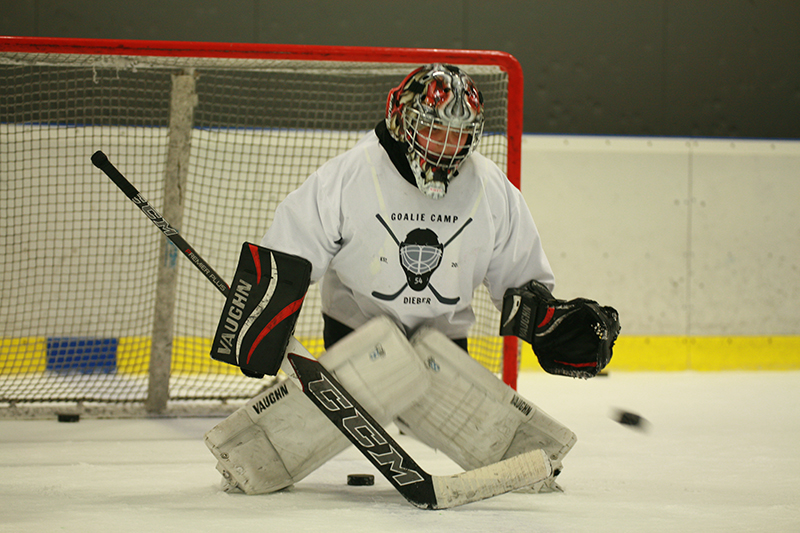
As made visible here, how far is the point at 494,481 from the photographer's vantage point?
1.49 meters

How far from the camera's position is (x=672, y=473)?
Result: 1961 mm

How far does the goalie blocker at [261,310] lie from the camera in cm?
151

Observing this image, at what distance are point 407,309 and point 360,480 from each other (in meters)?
0.50

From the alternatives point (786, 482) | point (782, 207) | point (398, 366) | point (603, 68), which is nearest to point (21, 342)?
point (398, 366)

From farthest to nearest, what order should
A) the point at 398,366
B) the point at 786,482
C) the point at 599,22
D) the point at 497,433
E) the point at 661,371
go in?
the point at 599,22, the point at 661,371, the point at 786,482, the point at 497,433, the point at 398,366

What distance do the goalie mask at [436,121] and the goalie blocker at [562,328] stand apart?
36cm

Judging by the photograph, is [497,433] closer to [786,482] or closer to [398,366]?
[398,366]

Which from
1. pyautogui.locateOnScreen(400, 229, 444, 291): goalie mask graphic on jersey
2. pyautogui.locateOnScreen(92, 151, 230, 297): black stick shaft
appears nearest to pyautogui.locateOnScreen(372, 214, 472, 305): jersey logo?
pyautogui.locateOnScreen(400, 229, 444, 291): goalie mask graphic on jersey

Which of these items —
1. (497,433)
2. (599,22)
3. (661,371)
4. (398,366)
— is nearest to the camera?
(398,366)

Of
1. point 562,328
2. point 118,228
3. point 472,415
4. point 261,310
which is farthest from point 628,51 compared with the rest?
point 261,310

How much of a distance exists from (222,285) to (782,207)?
390 centimetres

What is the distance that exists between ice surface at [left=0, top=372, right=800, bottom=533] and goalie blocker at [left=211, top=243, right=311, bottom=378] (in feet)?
1.13

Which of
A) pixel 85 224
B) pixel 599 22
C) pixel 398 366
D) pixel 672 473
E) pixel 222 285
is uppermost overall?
pixel 599 22

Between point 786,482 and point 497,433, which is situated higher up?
point 497,433
